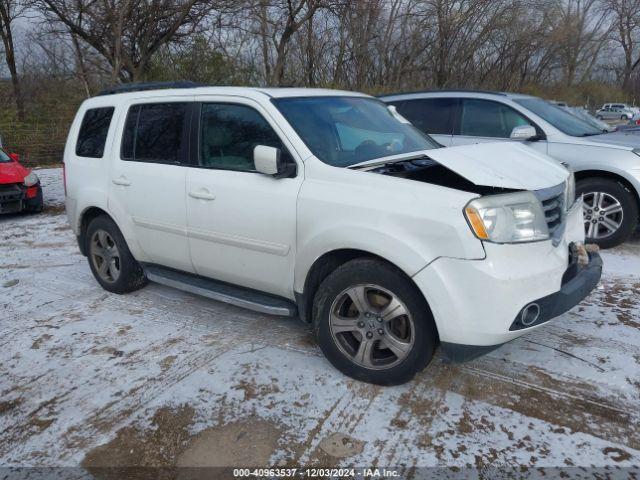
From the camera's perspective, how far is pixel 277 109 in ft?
11.7

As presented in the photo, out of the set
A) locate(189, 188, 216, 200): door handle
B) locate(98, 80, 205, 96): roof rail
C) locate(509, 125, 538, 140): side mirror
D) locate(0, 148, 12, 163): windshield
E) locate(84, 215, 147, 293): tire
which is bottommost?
locate(84, 215, 147, 293): tire

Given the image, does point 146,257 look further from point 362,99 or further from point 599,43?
point 599,43

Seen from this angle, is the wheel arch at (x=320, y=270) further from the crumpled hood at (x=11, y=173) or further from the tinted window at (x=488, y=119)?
the crumpled hood at (x=11, y=173)

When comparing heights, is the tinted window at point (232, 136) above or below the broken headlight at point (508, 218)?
above

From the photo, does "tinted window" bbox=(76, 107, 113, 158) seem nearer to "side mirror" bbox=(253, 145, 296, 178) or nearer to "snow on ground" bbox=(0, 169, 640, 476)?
"snow on ground" bbox=(0, 169, 640, 476)

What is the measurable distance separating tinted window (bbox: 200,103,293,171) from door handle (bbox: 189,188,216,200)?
20cm

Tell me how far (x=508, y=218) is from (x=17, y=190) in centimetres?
813

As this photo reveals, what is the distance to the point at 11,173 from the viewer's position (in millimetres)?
8516

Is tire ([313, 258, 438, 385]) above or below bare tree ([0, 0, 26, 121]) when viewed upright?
below

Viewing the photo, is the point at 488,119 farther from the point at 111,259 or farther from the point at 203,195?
the point at 111,259

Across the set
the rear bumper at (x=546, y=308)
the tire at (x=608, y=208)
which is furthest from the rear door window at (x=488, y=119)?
the rear bumper at (x=546, y=308)

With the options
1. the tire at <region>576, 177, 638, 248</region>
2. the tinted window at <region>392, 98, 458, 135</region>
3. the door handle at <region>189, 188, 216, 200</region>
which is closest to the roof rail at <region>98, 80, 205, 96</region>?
the door handle at <region>189, 188, 216, 200</region>

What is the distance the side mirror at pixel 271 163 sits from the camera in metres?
3.26

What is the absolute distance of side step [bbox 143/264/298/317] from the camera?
11.6ft
